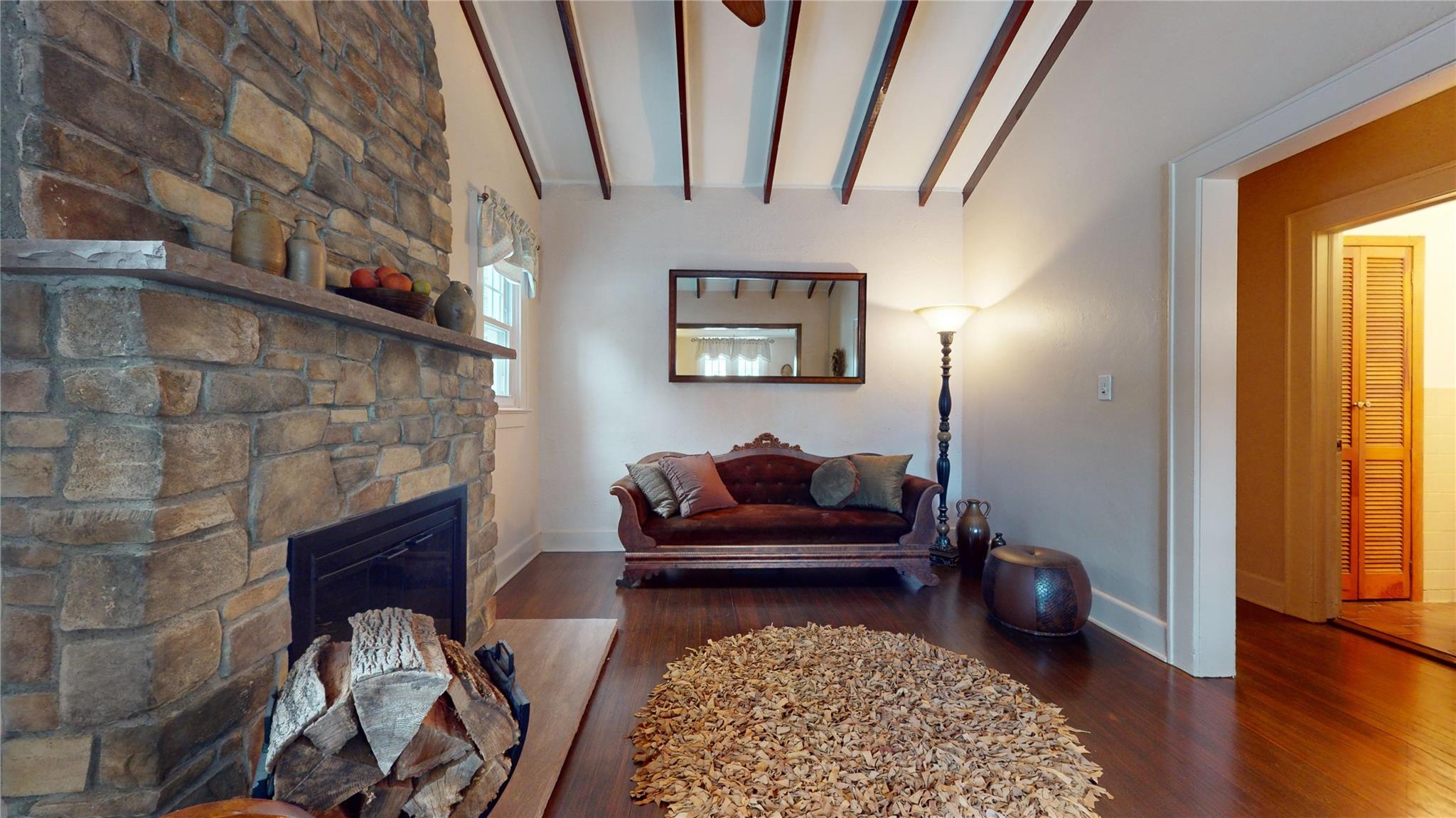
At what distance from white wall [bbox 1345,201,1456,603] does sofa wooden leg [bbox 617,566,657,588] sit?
14.4ft

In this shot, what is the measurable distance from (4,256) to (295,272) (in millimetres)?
446

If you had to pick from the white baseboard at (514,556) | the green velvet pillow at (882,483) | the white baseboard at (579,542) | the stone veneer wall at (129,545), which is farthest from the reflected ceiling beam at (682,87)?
the white baseboard at (514,556)

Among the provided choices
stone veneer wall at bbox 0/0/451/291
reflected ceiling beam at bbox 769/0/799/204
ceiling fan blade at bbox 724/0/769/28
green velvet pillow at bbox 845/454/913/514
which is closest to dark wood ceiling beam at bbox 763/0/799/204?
reflected ceiling beam at bbox 769/0/799/204

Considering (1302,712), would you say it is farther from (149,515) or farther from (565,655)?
(149,515)

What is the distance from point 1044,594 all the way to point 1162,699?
0.57m

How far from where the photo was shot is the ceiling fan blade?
226cm

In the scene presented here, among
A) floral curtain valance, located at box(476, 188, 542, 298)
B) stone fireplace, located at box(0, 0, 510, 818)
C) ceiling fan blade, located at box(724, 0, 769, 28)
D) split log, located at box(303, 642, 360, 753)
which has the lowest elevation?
split log, located at box(303, 642, 360, 753)

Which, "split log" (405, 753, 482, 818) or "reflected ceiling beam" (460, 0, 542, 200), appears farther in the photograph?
"reflected ceiling beam" (460, 0, 542, 200)

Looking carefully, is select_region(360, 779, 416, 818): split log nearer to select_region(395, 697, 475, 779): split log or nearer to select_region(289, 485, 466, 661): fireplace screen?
select_region(395, 697, 475, 779): split log

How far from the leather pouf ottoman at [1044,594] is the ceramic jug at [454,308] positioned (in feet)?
8.87

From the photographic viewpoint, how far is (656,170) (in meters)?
4.07

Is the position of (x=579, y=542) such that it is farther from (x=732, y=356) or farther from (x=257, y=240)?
(x=257, y=240)

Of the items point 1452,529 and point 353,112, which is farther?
point 1452,529

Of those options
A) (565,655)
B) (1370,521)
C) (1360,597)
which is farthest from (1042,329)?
(565,655)
